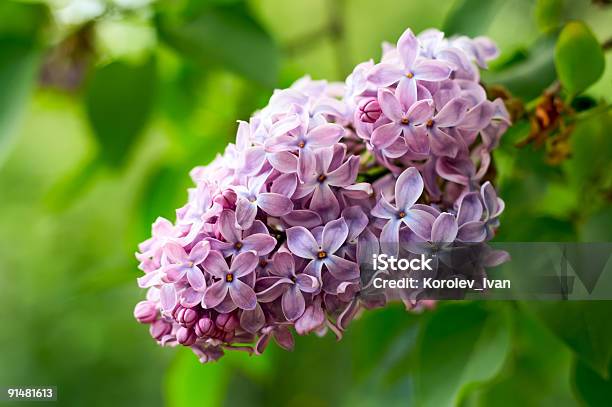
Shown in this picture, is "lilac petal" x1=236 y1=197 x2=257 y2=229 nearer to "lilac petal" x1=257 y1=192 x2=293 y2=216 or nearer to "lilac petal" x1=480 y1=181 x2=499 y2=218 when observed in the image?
"lilac petal" x1=257 y1=192 x2=293 y2=216

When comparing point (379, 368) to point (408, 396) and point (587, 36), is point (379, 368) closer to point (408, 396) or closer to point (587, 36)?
point (408, 396)

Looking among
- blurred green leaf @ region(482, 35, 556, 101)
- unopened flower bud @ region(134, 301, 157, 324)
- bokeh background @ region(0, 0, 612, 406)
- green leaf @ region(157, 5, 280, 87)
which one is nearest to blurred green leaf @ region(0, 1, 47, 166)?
bokeh background @ region(0, 0, 612, 406)

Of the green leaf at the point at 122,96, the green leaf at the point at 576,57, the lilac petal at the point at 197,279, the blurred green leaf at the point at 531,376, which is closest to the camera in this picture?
the lilac petal at the point at 197,279

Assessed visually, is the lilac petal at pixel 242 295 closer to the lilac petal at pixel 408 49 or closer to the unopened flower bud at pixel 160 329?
the unopened flower bud at pixel 160 329

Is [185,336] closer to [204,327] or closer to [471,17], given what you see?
[204,327]

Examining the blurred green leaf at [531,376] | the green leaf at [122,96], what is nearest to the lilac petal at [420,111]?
the blurred green leaf at [531,376]

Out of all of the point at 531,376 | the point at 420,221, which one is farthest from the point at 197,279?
the point at 531,376
